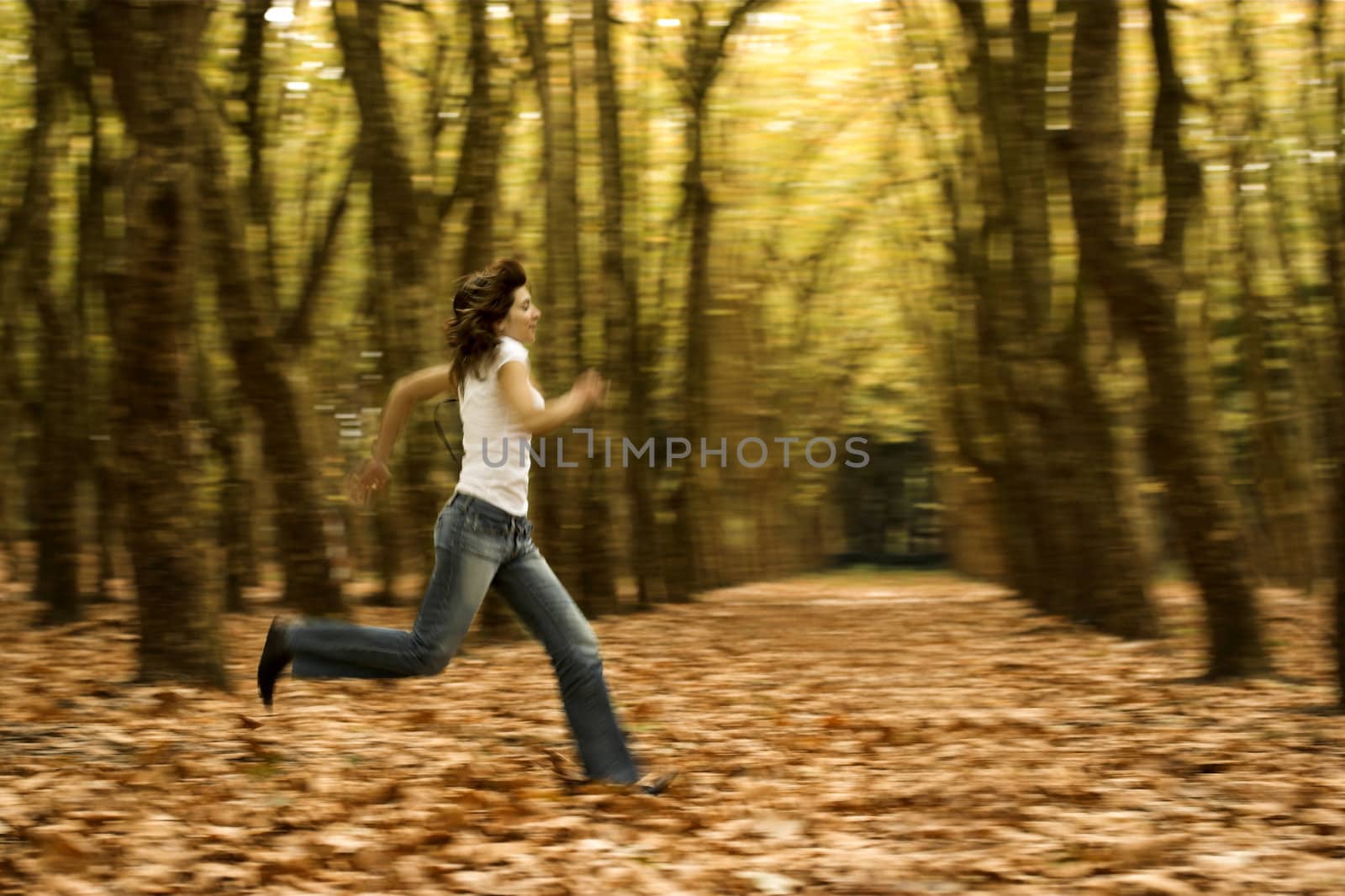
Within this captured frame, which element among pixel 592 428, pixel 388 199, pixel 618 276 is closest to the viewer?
pixel 388 199

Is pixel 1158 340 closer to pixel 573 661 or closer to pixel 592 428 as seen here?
pixel 573 661

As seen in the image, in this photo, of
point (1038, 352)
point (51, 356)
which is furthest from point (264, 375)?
point (1038, 352)

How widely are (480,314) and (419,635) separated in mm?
1268

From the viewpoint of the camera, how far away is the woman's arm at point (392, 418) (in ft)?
21.7

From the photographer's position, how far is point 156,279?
8.74 metres

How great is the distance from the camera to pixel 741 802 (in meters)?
6.46

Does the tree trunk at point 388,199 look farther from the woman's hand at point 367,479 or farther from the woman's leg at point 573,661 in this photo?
the woman's leg at point 573,661

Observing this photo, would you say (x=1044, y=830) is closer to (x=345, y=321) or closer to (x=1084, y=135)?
(x=1084, y=135)

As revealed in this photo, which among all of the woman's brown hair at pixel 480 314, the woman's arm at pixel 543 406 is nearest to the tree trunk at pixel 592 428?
the woman's brown hair at pixel 480 314

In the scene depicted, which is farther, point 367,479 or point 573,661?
point 367,479

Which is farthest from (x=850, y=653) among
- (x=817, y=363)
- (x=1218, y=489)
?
(x=817, y=363)

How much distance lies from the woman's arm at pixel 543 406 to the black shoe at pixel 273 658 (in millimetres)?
1357

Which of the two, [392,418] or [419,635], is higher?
[392,418]

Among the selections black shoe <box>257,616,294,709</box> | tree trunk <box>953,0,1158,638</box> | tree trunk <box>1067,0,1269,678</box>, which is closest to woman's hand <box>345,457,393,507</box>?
black shoe <box>257,616,294,709</box>
